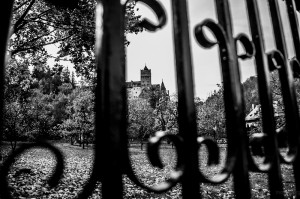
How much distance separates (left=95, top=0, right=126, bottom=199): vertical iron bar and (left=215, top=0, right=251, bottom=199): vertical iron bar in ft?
1.67

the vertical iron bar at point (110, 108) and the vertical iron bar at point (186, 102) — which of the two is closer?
the vertical iron bar at point (110, 108)

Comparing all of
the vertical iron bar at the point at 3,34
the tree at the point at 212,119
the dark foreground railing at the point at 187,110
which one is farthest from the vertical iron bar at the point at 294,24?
the tree at the point at 212,119

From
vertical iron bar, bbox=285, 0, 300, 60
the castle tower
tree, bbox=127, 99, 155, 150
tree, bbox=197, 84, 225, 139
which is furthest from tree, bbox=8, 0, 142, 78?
the castle tower

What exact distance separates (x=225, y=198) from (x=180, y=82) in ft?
23.5

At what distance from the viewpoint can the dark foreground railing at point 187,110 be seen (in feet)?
2.04

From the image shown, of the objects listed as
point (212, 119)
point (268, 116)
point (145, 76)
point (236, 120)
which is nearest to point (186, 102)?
point (236, 120)

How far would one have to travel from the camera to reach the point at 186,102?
792mm

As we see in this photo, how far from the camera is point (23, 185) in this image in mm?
8547

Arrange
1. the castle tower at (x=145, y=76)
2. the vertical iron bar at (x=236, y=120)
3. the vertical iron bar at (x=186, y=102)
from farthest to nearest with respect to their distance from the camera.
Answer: the castle tower at (x=145, y=76), the vertical iron bar at (x=236, y=120), the vertical iron bar at (x=186, y=102)

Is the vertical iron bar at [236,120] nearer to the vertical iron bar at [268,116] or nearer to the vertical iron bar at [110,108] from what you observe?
the vertical iron bar at [268,116]

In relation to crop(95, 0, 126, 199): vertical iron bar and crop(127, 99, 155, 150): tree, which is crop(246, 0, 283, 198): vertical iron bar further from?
crop(127, 99, 155, 150): tree

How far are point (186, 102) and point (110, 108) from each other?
0.97 feet

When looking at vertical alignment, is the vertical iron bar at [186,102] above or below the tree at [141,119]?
below

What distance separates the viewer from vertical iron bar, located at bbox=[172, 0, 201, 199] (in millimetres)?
769
